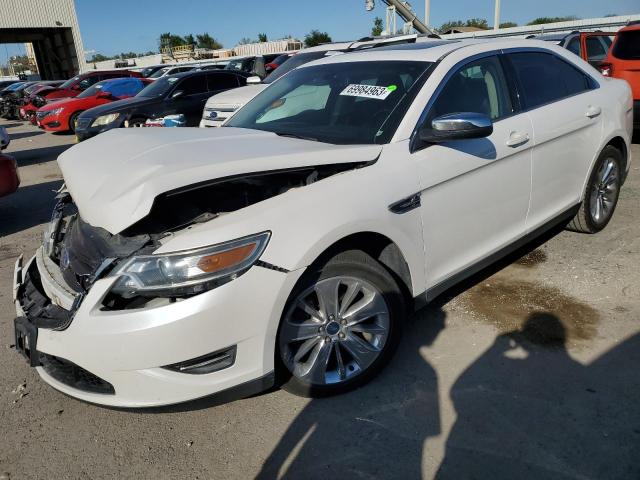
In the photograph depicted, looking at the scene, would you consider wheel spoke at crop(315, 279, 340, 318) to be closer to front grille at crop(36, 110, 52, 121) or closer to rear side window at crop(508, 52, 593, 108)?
rear side window at crop(508, 52, 593, 108)

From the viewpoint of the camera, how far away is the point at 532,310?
362 cm

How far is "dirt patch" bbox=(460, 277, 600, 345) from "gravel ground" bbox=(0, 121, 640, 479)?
0.5 inches

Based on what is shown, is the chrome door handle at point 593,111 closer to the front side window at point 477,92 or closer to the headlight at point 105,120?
the front side window at point 477,92

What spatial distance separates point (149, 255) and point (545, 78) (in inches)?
127

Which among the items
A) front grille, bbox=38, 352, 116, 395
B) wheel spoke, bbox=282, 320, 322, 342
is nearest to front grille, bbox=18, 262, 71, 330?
front grille, bbox=38, 352, 116, 395

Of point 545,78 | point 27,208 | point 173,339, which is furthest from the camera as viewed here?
point 27,208

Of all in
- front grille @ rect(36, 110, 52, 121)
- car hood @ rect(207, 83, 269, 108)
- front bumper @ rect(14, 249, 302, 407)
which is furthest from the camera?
front grille @ rect(36, 110, 52, 121)

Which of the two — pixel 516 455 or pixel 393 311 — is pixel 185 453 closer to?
pixel 393 311

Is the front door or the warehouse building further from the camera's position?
the warehouse building

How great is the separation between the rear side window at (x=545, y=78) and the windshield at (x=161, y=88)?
9.04 metres

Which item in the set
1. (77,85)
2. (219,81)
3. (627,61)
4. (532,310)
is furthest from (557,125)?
(77,85)

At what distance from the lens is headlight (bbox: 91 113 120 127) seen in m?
10.9

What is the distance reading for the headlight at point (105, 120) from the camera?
35.7 feet

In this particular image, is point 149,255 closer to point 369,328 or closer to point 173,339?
point 173,339
